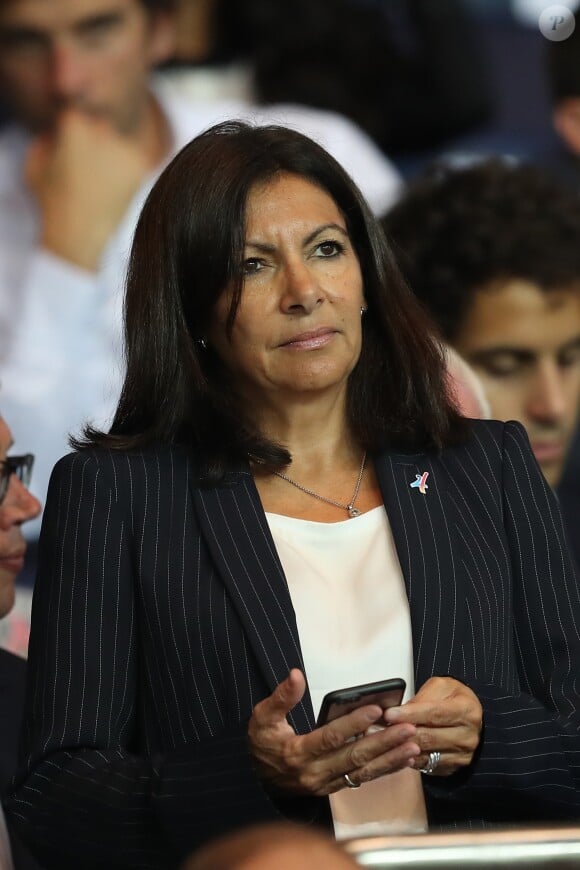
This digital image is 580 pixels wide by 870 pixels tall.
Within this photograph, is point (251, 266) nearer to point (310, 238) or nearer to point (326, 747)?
point (310, 238)

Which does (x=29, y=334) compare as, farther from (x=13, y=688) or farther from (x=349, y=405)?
(x=349, y=405)

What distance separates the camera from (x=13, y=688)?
264 centimetres

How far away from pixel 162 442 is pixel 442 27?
8.29ft

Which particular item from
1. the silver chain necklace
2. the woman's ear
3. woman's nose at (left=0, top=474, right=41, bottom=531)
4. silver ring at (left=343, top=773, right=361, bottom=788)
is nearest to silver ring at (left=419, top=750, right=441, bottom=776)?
silver ring at (left=343, top=773, right=361, bottom=788)

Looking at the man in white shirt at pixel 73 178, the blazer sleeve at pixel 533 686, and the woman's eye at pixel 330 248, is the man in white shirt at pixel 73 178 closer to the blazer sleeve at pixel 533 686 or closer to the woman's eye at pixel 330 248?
the woman's eye at pixel 330 248

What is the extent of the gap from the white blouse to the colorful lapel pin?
0.20ft

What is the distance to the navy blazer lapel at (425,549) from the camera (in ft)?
6.71

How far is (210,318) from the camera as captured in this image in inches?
88.0

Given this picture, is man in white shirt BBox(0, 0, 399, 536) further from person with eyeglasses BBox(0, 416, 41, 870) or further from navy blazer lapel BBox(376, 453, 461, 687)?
navy blazer lapel BBox(376, 453, 461, 687)

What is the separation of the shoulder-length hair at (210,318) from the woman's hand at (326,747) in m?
0.47

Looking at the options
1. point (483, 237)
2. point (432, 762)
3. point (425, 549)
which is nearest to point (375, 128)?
point (483, 237)

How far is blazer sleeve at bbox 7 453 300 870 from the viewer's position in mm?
1932

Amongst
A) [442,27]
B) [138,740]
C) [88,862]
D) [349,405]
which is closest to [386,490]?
[349,405]

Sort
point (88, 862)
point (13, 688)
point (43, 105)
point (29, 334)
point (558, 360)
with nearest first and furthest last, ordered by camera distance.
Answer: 1. point (88, 862)
2. point (13, 688)
3. point (558, 360)
4. point (29, 334)
5. point (43, 105)
